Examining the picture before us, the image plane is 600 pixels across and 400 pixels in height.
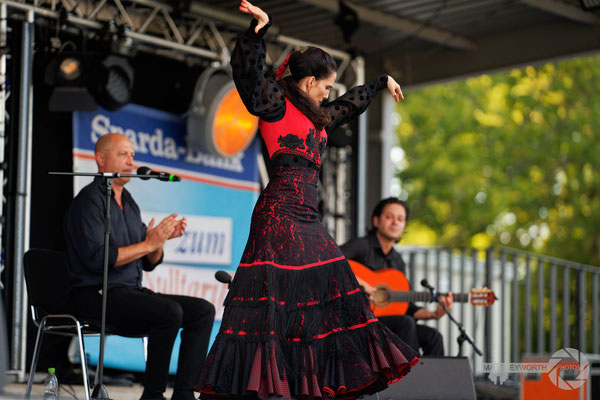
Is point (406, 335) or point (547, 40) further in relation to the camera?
point (547, 40)

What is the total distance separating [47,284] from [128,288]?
1.51 ft

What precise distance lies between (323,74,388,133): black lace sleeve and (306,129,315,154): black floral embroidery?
0.33 feet

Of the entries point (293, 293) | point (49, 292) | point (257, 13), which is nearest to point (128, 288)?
point (49, 292)

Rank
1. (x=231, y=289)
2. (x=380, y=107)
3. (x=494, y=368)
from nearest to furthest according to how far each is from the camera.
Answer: (x=231, y=289), (x=494, y=368), (x=380, y=107)

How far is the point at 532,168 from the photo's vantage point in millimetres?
20156

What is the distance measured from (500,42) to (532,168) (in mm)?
11079

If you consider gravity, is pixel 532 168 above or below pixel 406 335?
above

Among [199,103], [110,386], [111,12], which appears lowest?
[110,386]

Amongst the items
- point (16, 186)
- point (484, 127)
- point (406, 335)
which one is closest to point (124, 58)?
point (16, 186)

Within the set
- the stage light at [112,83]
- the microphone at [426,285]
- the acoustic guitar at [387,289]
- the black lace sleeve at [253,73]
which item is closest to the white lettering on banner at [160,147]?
the stage light at [112,83]

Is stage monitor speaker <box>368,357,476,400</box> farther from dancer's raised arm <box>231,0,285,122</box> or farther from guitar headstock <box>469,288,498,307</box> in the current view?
dancer's raised arm <box>231,0,285,122</box>

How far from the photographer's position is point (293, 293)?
133 inches

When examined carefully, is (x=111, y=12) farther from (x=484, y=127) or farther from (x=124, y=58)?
(x=484, y=127)

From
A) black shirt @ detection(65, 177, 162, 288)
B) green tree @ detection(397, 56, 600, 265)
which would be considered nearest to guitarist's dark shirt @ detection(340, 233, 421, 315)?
black shirt @ detection(65, 177, 162, 288)
